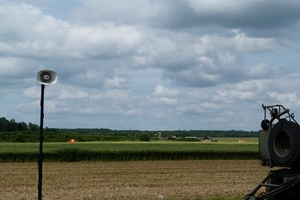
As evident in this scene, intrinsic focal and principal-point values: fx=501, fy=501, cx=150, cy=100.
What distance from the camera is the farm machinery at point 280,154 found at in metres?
9.70

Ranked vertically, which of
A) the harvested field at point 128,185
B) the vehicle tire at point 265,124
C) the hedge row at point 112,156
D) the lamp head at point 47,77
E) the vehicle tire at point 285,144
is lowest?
the harvested field at point 128,185

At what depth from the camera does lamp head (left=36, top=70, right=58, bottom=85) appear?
10.1 metres

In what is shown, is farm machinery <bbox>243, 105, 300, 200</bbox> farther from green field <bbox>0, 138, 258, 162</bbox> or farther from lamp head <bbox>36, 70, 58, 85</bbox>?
green field <bbox>0, 138, 258, 162</bbox>

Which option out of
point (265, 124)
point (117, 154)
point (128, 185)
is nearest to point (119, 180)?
point (128, 185)

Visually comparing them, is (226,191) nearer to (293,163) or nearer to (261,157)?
(261,157)

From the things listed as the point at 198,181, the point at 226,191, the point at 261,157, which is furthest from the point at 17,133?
the point at 261,157

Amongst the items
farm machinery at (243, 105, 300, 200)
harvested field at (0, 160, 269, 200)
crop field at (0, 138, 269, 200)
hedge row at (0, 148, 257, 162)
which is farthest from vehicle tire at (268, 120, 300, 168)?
hedge row at (0, 148, 257, 162)

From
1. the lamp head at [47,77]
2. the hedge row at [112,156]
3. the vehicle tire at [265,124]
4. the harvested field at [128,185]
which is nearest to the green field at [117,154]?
the hedge row at [112,156]

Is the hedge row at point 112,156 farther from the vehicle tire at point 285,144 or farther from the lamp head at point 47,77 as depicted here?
the vehicle tire at point 285,144

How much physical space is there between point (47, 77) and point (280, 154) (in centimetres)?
498

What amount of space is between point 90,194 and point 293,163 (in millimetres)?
8376

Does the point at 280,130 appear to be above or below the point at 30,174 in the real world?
above

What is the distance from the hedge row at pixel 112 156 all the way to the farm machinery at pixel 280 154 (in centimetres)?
2718

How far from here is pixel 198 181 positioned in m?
21.4
